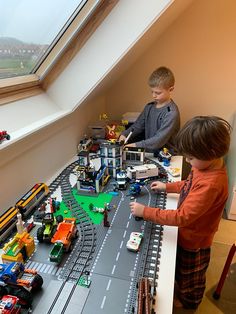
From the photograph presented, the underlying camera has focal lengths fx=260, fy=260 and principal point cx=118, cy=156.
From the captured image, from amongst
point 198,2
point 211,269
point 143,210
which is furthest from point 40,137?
point 198,2

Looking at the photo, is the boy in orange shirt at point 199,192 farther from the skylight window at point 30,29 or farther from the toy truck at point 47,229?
the skylight window at point 30,29

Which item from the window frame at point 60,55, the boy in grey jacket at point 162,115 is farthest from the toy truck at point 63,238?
the boy in grey jacket at point 162,115

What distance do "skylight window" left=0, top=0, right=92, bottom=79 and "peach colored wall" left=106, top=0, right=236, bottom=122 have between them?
96 centimetres

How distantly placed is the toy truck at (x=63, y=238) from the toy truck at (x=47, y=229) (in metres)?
0.02

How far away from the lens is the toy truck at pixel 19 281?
0.60 metres

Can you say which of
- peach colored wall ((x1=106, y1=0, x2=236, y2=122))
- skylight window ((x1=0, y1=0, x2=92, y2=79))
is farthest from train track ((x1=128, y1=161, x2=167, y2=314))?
peach colored wall ((x1=106, y1=0, x2=236, y2=122))

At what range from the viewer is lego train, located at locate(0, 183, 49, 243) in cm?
82

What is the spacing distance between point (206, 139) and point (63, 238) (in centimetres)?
53

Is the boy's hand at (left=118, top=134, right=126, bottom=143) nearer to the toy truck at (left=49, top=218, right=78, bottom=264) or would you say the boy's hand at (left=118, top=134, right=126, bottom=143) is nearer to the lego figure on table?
the lego figure on table

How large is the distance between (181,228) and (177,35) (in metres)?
1.49

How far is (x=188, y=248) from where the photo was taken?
952 millimetres

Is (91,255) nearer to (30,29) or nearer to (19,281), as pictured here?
(19,281)

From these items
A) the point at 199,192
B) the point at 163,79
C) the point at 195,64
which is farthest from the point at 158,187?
the point at 195,64

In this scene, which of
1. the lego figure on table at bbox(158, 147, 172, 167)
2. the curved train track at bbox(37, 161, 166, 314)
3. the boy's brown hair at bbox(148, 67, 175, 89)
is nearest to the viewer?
the curved train track at bbox(37, 161, 166, 314)
